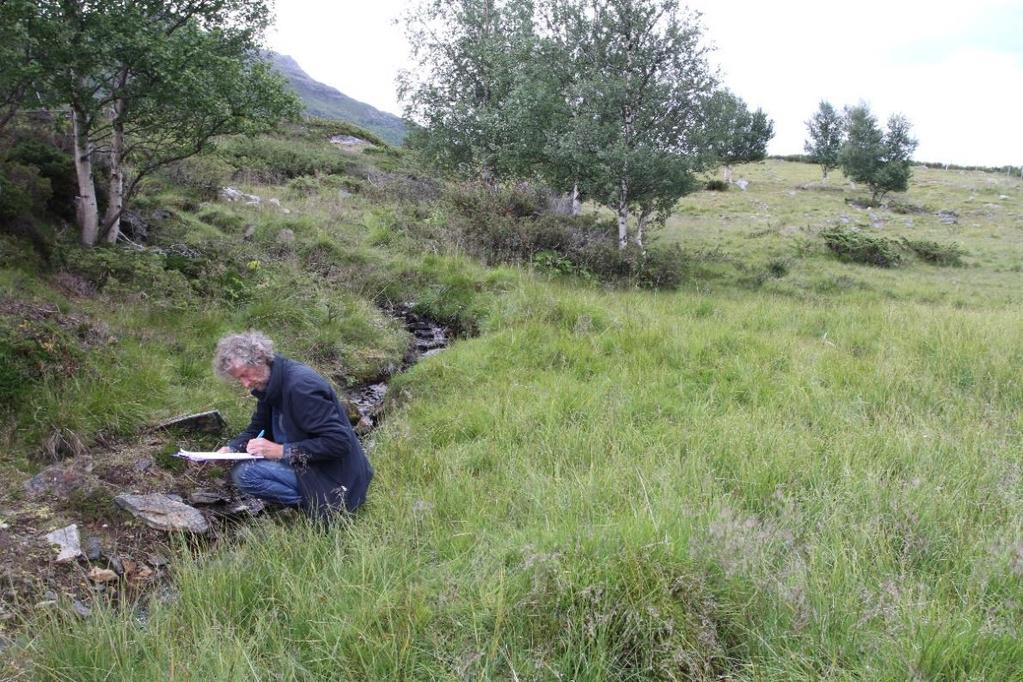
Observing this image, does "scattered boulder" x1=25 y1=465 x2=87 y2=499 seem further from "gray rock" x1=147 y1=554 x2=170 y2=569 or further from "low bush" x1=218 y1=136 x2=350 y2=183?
"low bush" x1=218 y1=136 x2=350 y2=183

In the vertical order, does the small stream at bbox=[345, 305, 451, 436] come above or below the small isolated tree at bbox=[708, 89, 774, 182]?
below

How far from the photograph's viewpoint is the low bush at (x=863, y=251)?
21.5 meters

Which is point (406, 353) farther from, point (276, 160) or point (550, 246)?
point (276, 160)

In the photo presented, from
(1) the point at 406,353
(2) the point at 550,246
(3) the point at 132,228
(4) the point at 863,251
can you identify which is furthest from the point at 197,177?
(4) the point at 863,251

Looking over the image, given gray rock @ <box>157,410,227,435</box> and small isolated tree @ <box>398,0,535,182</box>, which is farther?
small isolated tree @ <box>398,0,535,182</box>

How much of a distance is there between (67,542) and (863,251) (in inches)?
916

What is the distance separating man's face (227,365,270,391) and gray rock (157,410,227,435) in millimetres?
2149

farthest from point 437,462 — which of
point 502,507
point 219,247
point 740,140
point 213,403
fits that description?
point 740,140

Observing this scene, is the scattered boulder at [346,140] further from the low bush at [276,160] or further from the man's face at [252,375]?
the man's face at [252,375]

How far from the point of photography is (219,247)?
11.7 metres

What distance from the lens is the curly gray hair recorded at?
16.1 feet

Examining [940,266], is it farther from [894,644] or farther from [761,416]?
[894,644]

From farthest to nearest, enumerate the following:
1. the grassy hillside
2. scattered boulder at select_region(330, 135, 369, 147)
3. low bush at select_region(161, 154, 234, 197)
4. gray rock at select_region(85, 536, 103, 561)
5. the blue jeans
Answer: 1. scattered boulder at select_region(330, 135, 369, 147)
2. low bush at select_region(161, 154, 234, 197)
3. the blue jeans
4. gray rock at select_region(85, 536, 103, 561)
5. the grassy hillside

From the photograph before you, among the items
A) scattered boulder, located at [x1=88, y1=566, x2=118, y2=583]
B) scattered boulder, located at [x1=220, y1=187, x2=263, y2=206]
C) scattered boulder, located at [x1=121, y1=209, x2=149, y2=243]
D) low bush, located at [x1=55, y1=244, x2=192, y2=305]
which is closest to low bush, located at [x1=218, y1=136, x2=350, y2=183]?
scattered boulder, located at [x1=220, y1=187, x2=263, y2=206]
